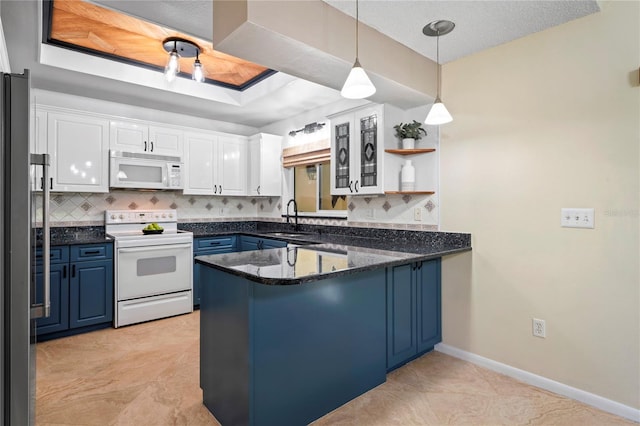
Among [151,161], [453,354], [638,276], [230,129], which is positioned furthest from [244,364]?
[230,129]

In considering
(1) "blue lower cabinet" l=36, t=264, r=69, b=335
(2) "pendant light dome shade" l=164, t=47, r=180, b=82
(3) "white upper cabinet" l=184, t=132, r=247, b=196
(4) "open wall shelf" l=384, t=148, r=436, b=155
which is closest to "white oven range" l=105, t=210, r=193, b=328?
(1) "blue lower cabinet" l=36, t=264, r=69, b=335

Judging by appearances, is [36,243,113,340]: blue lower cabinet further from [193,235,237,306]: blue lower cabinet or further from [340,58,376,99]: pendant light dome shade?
[340,58,376,99]: pendant light dome shade

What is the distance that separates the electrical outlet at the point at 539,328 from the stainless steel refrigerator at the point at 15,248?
9.32 feet

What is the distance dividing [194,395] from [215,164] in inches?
114

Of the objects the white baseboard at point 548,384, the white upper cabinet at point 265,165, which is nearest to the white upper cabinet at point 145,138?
the white upper cabinet at point 265,165

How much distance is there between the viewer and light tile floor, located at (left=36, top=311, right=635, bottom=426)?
1.95 meters

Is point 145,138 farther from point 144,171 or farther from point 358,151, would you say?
point 358,151

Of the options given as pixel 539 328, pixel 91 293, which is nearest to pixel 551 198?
pixel 539 328

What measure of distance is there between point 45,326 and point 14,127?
7.95ft

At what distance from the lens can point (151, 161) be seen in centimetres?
380

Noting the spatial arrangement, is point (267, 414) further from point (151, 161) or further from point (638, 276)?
point (151, 161)

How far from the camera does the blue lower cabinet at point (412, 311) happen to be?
2342 mm

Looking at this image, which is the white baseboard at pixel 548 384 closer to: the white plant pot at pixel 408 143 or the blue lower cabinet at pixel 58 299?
the white plant pot at pixel 408 143

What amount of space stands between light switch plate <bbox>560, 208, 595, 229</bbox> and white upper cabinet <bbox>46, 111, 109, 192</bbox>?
408cm
